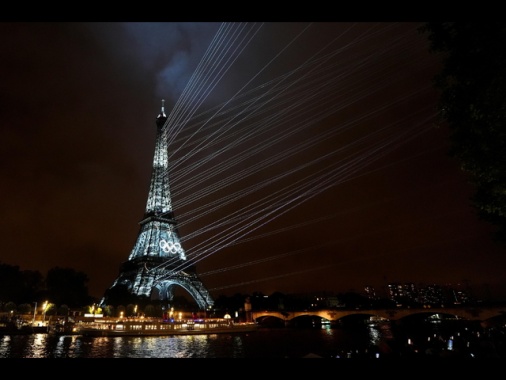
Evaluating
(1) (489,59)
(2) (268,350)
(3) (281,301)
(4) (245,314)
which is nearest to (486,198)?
(1) (489,59)

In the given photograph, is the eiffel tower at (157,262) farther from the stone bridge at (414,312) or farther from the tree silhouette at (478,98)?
the tree silhouette at (478,98)

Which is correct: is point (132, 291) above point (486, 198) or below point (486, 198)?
above

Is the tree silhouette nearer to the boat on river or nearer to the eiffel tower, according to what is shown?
the boat on river

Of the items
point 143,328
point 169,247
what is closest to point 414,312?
point 169,247

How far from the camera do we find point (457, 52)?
8078 millimetres

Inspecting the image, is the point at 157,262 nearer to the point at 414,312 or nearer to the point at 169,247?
the point at 169,247

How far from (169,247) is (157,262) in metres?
5.43

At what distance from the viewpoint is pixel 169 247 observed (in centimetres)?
6250

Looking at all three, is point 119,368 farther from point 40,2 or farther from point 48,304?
point 48,304

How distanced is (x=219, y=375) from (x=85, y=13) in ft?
7.59

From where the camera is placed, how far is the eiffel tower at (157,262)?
5647cm

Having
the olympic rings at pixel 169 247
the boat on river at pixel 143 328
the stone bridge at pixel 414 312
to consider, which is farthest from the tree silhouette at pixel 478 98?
the olympic rings at pixel 169 247

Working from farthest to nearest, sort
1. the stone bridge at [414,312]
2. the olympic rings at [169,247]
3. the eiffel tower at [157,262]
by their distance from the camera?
the olympic rings at [169,247] < the eiffel tower at [157,262] < the stone bridge at [414,312]

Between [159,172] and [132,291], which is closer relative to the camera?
[132,291]
